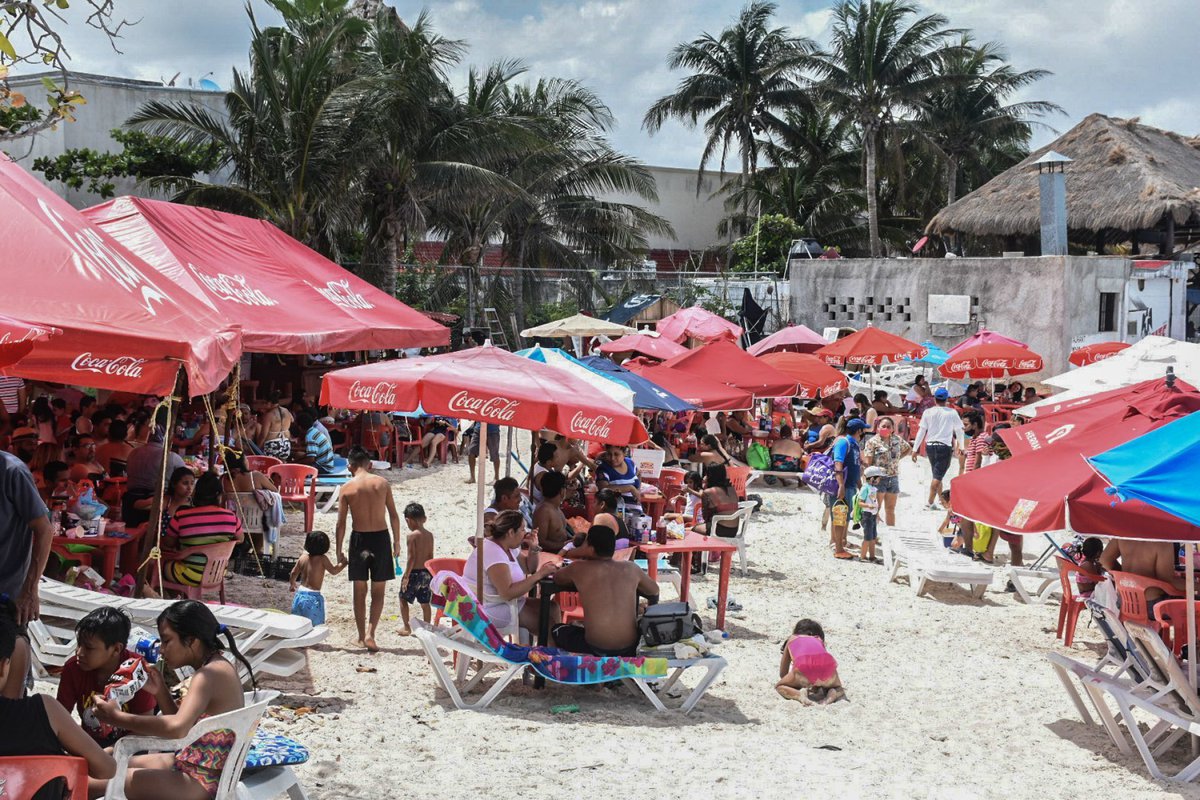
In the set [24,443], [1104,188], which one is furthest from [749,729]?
[1104,188]

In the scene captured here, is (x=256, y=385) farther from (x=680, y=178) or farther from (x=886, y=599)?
(x=680, y=178)

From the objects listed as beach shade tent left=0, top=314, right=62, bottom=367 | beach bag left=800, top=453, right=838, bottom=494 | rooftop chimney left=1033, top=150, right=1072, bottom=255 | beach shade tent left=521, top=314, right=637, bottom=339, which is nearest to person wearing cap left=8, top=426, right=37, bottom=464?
beach shade tent left=0, top=314, right=62, bottom=367

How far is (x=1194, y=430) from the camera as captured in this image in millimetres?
6008

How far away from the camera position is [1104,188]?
32031 millimetres

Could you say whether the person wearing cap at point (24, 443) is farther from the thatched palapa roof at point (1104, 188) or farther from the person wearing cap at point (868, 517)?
the thatched palapa roof at point (1104, 188)

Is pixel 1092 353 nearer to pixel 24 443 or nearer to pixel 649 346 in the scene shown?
pixel 649 346

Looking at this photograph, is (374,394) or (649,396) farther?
(649,396)

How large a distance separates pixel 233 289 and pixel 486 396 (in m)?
6.18

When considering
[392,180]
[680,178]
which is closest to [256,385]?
[392,180]

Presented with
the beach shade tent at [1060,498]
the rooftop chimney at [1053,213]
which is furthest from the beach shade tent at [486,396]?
the rooftop chimney at [1053,213]

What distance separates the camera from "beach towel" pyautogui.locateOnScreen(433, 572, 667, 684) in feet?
22.7

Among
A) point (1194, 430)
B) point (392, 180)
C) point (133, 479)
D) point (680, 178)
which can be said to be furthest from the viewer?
point (680, 178)

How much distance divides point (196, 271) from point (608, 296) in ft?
60.7

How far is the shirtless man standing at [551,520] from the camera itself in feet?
29.3
